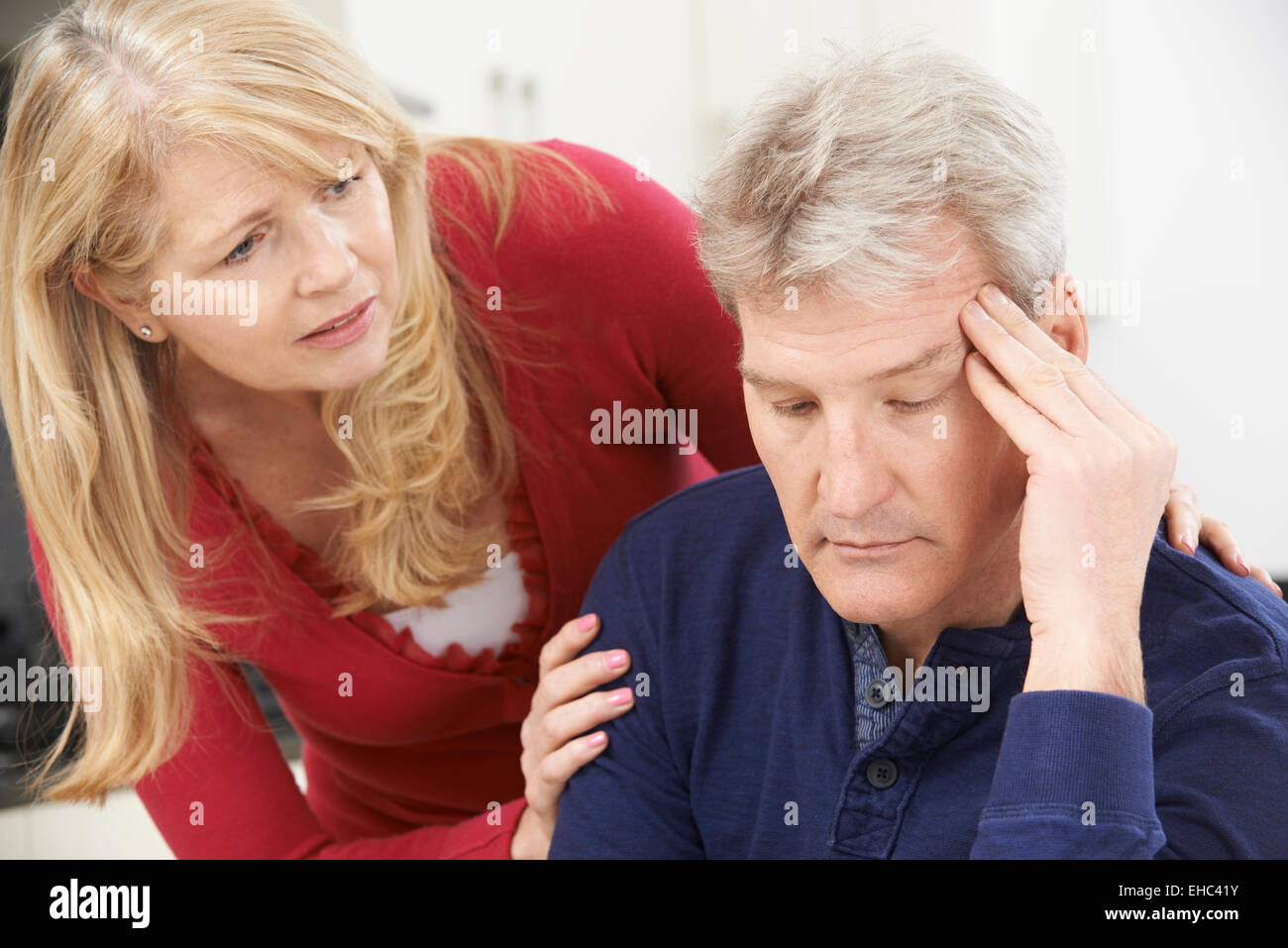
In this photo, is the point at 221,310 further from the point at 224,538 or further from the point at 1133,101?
the point at 1133,101

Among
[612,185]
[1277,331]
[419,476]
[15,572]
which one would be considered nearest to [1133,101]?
[1277,331]

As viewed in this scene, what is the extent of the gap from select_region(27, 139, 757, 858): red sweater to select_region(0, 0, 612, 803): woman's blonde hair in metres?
0.03

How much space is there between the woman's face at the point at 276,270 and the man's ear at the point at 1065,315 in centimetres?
62

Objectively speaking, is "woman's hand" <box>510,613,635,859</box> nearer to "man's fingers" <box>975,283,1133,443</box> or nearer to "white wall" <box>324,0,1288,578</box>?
"man's fingers" <box>975,283,1133,443</box>

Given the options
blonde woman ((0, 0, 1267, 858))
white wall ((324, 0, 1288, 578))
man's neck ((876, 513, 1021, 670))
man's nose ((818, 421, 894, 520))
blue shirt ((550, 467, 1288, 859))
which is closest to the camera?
blue shirt ((550, 467, 1288, 859))

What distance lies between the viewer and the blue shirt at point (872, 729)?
0.82 metres

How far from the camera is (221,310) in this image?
44.8 inches

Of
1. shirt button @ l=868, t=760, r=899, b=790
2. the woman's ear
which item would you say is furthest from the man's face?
the woman's ear

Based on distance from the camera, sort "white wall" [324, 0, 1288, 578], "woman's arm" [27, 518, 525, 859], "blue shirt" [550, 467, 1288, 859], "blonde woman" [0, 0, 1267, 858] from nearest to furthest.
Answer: "blue shirt" [550, 467, 1288, 859] < "blonde woman" [0, 0, 1267, 858] < "woman's arm" [27, 518, 525, 859] < "white wall" [324, 0, 1288, 578]

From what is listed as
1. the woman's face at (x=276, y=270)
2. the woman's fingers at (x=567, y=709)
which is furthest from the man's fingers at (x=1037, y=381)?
the woman's face at (x=276, y=270)

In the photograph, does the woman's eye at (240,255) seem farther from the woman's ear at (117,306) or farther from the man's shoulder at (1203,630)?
the man's shoulder at (1203,630)

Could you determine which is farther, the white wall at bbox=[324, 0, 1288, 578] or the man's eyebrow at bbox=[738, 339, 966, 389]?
the white wall at bbox=[324, 0, 1288, 578]

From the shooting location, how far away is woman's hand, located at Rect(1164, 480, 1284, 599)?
1.00 m
